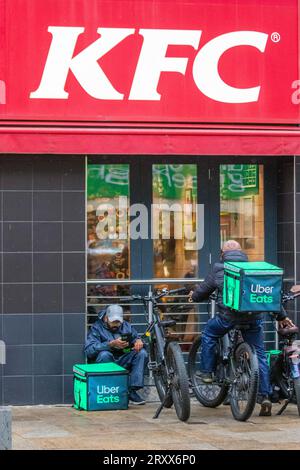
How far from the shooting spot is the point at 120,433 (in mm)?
10578

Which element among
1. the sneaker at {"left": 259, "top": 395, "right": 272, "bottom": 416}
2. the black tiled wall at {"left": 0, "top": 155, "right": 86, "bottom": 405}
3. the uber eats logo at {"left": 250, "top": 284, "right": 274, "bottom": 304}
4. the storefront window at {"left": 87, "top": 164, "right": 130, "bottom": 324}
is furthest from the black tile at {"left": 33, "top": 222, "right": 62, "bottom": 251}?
the sneaker at {"left": 259, "top": 395, "right": 272, "bottom": 416}

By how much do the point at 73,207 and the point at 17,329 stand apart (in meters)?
1.51

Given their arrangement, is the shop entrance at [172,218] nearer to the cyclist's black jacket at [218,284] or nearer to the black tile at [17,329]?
the black tile at [17,329]

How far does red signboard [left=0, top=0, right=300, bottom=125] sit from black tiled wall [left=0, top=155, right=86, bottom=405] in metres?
0.73

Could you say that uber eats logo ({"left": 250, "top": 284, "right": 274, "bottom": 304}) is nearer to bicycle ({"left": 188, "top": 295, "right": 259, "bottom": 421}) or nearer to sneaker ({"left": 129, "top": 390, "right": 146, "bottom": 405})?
bicycle ({"left": 188, "top": 295, "right": 259, "bottom": 421})

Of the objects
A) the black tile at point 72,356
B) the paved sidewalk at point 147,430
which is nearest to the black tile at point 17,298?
the black tile at point 72,356

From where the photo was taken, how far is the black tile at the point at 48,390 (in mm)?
12539

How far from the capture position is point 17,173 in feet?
41.4

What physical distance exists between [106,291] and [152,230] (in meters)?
0.93

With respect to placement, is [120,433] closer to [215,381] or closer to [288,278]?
[215,381]

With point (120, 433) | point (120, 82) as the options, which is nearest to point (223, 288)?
point (120, 433)

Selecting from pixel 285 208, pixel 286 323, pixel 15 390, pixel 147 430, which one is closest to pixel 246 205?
pixel 285 208

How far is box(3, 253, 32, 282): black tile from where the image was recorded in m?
12.5
